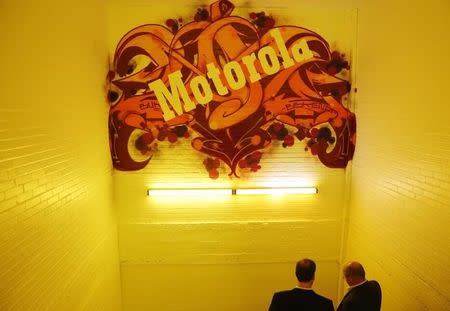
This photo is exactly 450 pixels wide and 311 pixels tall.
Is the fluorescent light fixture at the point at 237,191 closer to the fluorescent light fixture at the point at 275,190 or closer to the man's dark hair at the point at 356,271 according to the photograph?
the fluorescent light fixture at the point at 275,190

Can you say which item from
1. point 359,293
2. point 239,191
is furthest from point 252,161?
point 359,293

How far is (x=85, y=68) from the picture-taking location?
3.36m

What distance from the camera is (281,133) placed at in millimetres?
4293

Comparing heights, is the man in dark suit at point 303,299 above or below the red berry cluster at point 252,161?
below

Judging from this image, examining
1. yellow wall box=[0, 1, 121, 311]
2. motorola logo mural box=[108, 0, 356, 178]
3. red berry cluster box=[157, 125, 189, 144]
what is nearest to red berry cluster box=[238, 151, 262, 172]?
motorola logo mural box=[108, 0, 356, 178]

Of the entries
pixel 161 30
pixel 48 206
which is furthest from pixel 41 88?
pixel 161 30

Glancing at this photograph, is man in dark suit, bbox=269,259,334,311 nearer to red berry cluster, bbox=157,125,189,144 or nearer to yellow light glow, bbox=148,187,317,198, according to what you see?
yellow light glow, bbox=148,187,317,198

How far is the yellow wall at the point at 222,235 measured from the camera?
4355 mm

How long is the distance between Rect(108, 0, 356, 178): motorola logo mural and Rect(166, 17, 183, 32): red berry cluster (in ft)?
0.04

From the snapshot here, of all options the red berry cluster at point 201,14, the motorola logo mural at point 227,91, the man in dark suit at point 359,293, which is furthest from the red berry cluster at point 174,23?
the man in dark suit at point 359,293

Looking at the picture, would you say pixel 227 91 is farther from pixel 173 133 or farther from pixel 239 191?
pixel 239 191

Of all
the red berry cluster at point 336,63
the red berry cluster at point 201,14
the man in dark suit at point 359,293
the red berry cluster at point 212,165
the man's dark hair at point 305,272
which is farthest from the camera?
the red berry cluster at point 212,165

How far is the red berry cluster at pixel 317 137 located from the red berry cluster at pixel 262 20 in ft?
4.64

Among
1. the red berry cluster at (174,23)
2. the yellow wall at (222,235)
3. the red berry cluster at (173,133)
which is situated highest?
the red berry cluster at (174,23)
